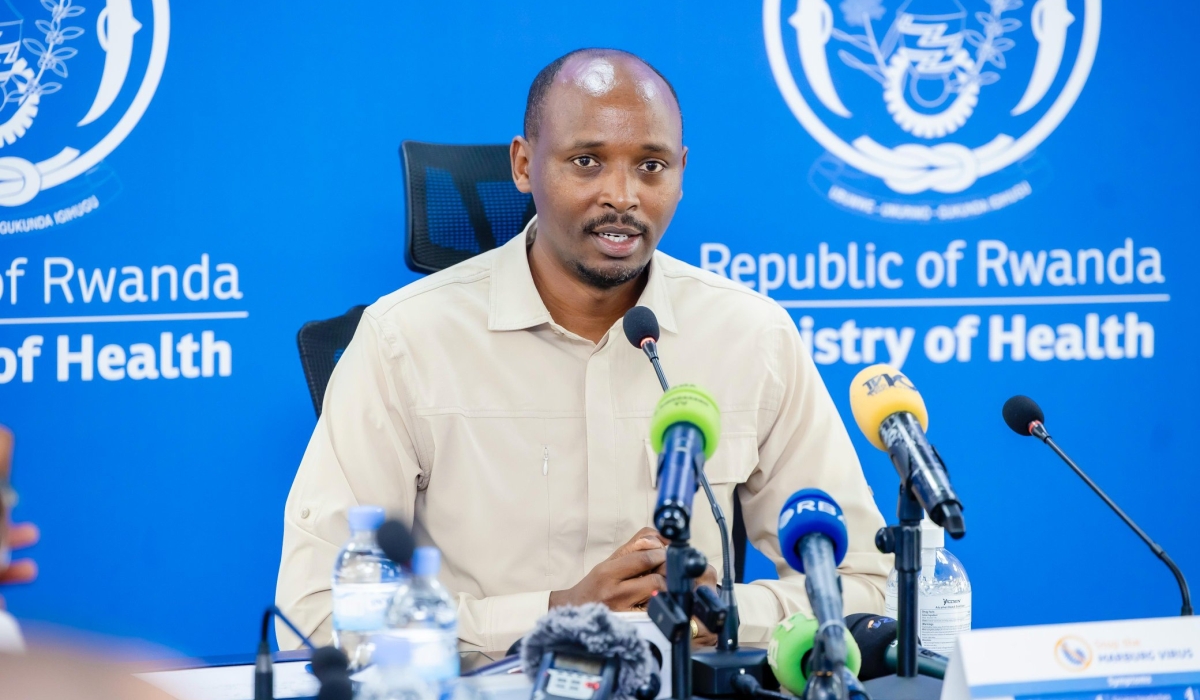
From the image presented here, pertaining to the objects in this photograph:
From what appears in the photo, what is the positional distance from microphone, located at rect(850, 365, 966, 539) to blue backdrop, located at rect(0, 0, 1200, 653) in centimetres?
166

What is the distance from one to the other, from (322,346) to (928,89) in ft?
5.38

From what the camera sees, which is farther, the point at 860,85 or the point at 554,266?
the point at 860,85

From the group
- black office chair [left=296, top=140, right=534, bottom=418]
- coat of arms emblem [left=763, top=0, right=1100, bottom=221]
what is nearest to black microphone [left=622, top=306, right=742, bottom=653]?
black office chair [left=296, top=140, right=534, bottom=418]

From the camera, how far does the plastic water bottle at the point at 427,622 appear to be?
1.08 metres

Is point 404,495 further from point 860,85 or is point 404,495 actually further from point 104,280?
point 860,85

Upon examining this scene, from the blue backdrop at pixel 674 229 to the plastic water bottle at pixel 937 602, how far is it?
116 cm

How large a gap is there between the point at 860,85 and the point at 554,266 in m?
1.19

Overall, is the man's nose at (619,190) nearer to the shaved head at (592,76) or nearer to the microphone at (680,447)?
the shaved head at (592,76)

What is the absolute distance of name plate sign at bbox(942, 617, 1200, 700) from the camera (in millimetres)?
995

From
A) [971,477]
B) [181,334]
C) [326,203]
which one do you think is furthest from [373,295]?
[971,477]

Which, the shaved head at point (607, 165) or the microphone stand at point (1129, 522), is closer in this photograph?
the microphone stand at point (1129, 522)

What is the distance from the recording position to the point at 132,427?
111 inches

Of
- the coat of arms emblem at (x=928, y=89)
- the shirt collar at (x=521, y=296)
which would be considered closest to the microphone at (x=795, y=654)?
the shirt collar at (x=521, y=296)

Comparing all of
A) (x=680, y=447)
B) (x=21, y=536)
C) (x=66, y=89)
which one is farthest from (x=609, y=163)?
(x=66, y=89)
